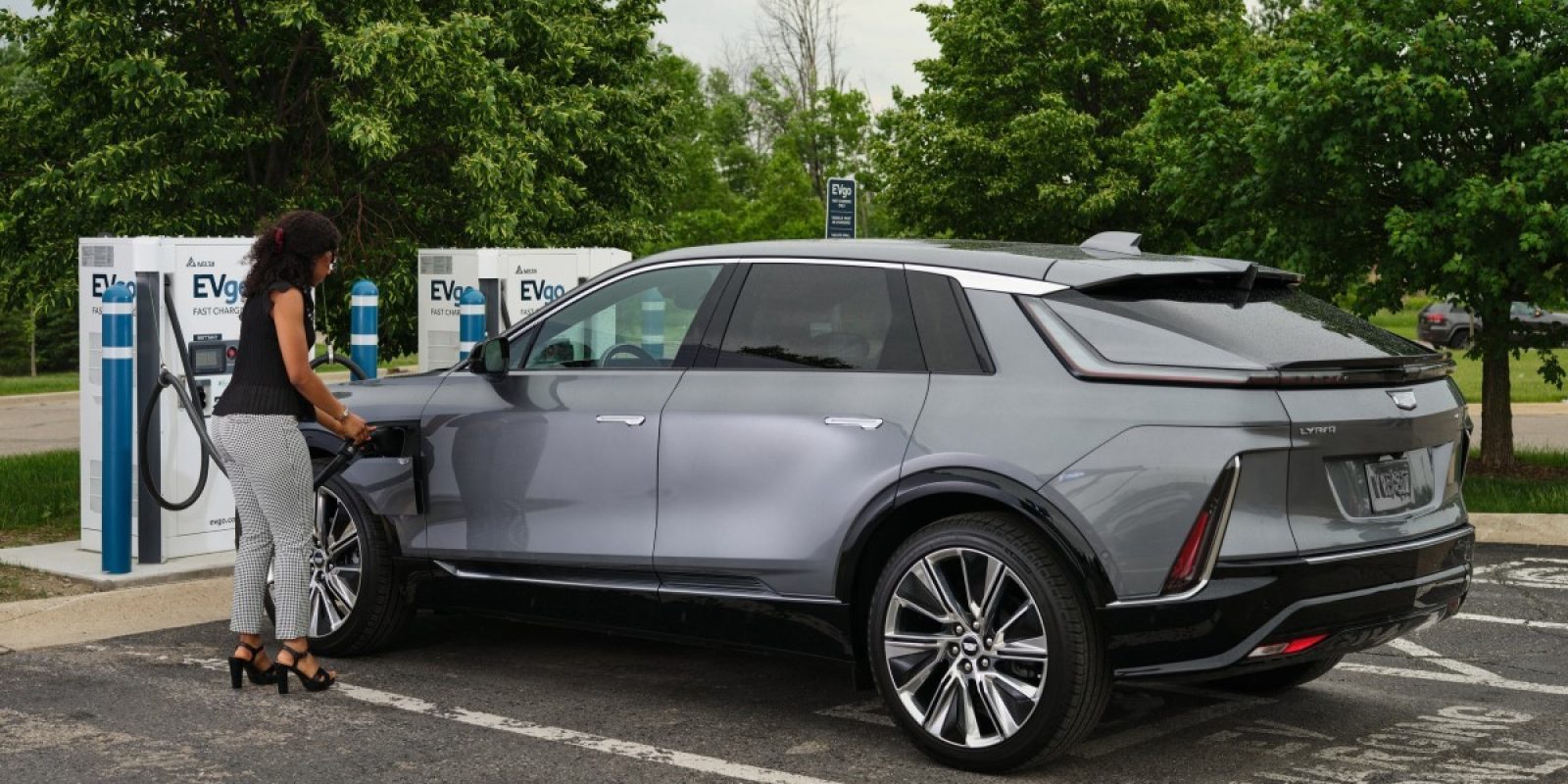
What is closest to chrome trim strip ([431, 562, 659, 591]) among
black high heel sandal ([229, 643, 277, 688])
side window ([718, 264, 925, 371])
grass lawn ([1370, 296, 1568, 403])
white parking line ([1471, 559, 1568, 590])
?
black high heel sandal ([229, 643, 277, 688])

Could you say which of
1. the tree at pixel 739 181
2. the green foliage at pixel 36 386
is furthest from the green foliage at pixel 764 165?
the green foliage at pixel 36 386

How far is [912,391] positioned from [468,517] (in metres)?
2.05

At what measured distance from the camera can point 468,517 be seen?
21.7 feet

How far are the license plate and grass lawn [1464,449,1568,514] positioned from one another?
5901 mm

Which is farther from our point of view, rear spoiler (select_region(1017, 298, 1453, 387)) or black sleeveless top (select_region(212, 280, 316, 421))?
black sleeveless top (select_region(212, 280, 316, 421))

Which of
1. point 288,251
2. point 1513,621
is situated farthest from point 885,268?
point 1513,621

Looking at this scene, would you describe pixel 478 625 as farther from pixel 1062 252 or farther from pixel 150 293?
pixel 1062 252

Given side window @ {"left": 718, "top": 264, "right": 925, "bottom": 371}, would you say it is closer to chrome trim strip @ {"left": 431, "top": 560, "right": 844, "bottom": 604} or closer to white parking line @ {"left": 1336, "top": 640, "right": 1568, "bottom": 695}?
chrome trim strip @ {"left": 431, "top": 560, "right": 844, "bottom": 604}

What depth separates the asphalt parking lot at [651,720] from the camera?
211 inches

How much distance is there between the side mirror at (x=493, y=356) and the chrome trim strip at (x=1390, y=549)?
3137 millimetres

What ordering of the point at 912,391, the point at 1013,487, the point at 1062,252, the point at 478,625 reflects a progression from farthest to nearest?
the point at 478,625 → the point at 1062,252 → the point at 912,391 → the point at 1013,487

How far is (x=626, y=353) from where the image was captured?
633 centimetres

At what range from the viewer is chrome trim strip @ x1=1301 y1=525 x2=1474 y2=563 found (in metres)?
4.93

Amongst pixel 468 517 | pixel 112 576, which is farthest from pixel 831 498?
pixel 112 576
